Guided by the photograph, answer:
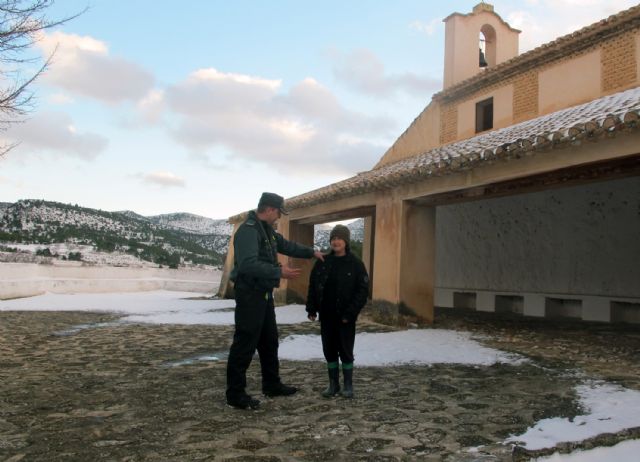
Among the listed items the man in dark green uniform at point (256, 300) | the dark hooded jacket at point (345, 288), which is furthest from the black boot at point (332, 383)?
the dark hooded jacket at point (345, 288)

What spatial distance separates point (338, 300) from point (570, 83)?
9.29 meters

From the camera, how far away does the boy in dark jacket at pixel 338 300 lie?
4305 millimetres

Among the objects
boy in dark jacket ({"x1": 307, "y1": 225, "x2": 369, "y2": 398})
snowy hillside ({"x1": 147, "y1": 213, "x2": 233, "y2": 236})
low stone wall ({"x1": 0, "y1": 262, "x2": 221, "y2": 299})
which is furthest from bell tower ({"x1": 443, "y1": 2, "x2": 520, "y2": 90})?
snowy hillside ({"x1": 147, "y1": 213, "x2": 233, "y2": 236})

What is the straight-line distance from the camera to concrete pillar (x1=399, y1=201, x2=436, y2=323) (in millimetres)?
9547

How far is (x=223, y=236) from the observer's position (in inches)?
2035

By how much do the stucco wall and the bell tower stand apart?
385 centimetres

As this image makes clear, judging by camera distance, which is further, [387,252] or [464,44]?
[464,44]

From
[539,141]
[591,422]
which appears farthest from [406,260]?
[591,422]

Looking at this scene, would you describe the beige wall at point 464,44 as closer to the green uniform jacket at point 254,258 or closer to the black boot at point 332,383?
the green uniform jacket at point 254,258

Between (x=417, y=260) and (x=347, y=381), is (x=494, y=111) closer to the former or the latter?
(x=417, y=260)

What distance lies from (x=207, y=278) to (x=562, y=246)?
15930 millimetres

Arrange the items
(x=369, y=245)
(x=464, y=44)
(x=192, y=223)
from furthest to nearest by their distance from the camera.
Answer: (x=192, y=223), (x=369, y=245), (x=464, y=44)

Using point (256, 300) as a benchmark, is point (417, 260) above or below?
above

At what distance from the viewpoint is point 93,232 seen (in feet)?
113
